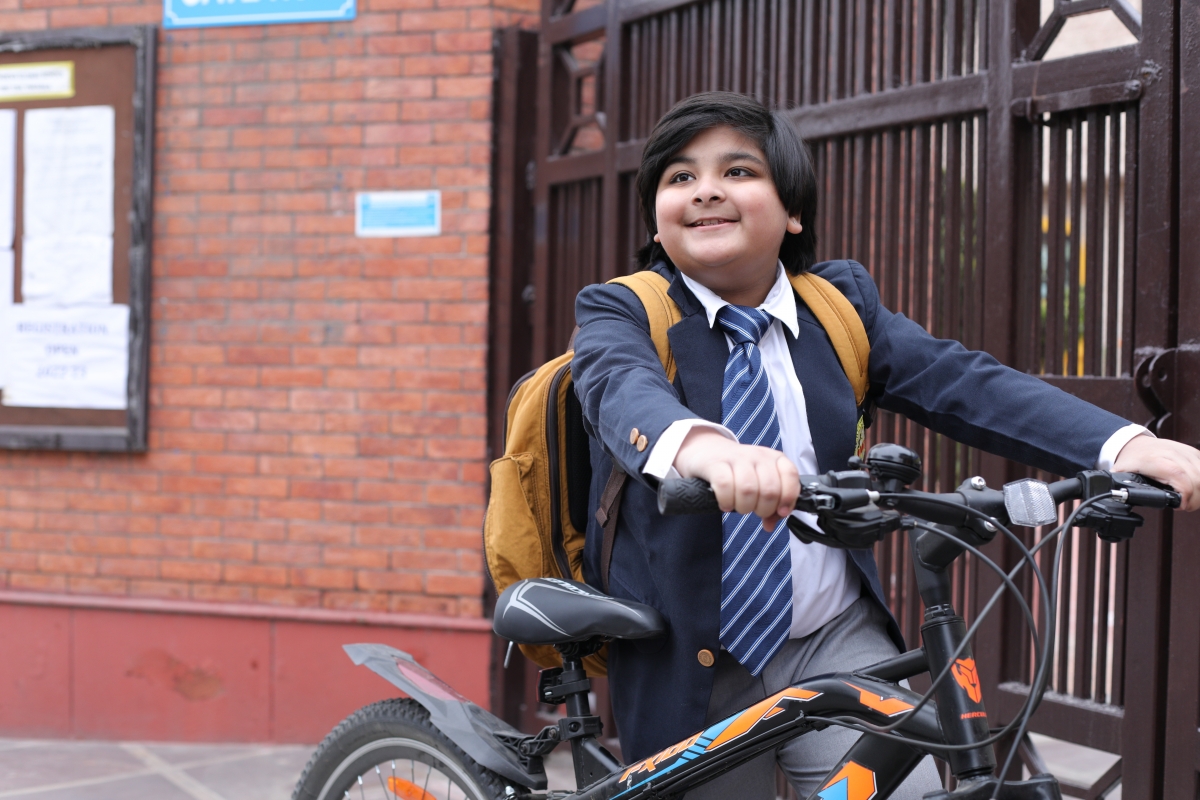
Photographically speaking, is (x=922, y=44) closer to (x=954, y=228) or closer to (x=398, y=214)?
(x=954, y=228)

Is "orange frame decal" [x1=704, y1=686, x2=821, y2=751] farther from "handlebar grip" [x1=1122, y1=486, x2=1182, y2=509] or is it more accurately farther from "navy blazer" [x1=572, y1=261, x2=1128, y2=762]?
"handlebar grip" [x1=1122, y1=486, x2=1182, y2=509]

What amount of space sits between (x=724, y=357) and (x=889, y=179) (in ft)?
5.24

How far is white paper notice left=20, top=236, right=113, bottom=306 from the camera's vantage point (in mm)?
4922

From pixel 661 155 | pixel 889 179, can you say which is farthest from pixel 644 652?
pixel 889 179

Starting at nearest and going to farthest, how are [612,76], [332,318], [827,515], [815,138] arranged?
[827,515]
[815,138]
[612,76]
[332,318]

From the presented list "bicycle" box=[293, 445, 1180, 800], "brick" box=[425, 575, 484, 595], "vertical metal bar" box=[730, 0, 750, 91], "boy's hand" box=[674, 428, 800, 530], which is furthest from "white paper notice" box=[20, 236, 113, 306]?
"boy's hand" box=[674, 428, 800, 530]

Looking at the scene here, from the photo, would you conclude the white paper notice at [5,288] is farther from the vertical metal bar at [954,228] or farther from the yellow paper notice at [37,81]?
the vertical metal bar at [954,228]

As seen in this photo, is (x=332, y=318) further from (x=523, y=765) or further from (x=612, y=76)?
(x=523, y=765)

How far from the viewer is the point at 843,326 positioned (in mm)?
2234

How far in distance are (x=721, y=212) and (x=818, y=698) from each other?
0.88m

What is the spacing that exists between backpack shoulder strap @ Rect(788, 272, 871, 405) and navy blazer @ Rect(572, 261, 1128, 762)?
20mm

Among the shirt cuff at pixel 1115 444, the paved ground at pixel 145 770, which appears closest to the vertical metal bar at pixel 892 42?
the shirt cuff at pixel 1115 444

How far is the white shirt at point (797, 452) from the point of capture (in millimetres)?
2133

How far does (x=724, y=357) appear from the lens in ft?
7.13
